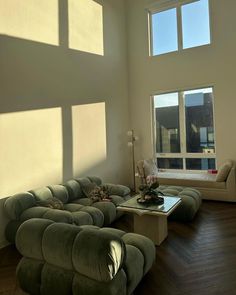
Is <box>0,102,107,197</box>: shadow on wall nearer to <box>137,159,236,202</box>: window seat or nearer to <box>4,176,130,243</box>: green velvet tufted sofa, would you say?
<box>4,176,130,243</box>: green velvet tufted sofa

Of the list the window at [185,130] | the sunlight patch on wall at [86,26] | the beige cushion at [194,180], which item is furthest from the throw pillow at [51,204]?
the window at [185,130]

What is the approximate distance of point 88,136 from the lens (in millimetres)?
5160

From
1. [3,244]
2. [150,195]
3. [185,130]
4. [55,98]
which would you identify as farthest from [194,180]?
[3,244]

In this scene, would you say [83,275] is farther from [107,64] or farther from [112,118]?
[107,64]

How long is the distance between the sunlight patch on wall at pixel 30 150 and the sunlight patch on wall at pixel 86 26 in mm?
1652

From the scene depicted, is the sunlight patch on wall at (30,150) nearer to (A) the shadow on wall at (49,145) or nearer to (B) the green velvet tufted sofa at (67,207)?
(A) the shadow on wall at (49,145)

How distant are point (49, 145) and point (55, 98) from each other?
877 millimetres

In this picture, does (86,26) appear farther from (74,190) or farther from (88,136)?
(74,190)

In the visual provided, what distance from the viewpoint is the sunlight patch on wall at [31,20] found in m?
3.54

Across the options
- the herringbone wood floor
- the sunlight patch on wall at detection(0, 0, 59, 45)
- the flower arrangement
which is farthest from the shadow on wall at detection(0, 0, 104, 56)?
the herringbone wood floor

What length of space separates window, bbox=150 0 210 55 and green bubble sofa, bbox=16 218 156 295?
5.41 metres

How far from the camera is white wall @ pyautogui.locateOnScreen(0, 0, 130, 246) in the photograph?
11.6 ft

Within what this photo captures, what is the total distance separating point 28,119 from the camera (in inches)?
151

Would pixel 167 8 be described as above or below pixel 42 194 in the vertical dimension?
above
